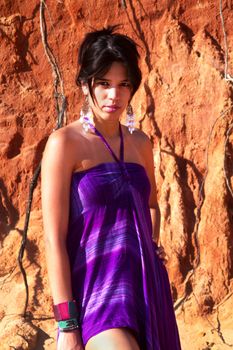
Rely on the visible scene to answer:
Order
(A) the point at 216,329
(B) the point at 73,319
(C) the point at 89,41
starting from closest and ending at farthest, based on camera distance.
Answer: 1. (B) the point at 73,319
2. (C) the point at 89,41
3. (A) the point at 216,329

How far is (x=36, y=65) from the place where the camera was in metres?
5.79

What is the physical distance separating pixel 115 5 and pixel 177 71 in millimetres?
794

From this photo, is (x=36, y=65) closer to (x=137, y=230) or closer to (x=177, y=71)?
(x=177, y=71)

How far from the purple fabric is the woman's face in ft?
0.63

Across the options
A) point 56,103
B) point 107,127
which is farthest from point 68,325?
point 56,103

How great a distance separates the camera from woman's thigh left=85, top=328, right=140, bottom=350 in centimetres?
215

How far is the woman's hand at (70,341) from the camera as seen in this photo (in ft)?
7.22

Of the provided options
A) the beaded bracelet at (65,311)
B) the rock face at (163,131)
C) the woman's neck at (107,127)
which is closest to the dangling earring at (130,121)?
the woman's neck at (107,127)

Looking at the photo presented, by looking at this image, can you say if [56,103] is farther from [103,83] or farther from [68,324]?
[68,324]

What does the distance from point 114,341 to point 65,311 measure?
19 centimetres

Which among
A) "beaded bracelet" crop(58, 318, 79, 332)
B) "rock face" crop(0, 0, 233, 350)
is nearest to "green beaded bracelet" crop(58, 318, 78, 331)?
"beaded bracelet" crop(58, 318, 79, 332)

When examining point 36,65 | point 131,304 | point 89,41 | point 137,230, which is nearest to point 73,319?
point 131,304

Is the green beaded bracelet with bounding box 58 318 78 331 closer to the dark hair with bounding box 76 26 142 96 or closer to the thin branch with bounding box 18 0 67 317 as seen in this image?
the dark hair with bounding box 76 26 142 96

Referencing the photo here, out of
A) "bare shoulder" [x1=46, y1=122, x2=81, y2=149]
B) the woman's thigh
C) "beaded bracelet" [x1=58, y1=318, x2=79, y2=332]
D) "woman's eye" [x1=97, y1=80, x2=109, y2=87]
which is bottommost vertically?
the woman's thigh
